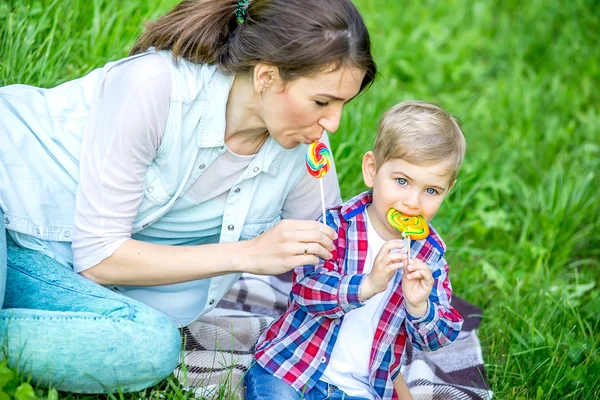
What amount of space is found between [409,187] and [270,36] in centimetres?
64

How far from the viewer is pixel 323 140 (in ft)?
9.38

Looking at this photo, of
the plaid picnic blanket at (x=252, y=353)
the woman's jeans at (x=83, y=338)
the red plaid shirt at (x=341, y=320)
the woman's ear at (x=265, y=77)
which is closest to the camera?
the woman's jeans at (x=83, y=338)

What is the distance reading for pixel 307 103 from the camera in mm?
2475

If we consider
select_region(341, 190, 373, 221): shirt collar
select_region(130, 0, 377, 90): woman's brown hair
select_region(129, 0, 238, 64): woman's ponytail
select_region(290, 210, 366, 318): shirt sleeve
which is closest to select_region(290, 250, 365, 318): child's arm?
select_region(290, 210, 366, 318): shirt sleeve

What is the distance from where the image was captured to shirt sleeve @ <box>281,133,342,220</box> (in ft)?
9.50

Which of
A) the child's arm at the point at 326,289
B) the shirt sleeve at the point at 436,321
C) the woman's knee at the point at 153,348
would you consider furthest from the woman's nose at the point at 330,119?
the woman's knee at the point at 153,348

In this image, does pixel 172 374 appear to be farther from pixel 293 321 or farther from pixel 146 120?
pixel 146 120

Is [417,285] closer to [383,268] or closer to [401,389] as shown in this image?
[383,268]

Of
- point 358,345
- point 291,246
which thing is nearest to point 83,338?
point 291,246

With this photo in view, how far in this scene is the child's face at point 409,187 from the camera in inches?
101

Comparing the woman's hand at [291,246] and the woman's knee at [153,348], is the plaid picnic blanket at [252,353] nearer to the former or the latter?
the woman's knee at [153,348]

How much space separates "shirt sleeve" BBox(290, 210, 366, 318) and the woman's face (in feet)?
1.14

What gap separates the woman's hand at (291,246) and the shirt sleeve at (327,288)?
12 centimetres

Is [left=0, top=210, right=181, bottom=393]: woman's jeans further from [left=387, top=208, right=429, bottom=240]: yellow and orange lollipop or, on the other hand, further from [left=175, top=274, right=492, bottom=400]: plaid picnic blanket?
[left=387, top=208, right=429, bottom=240]: yellow and orange lollipop
